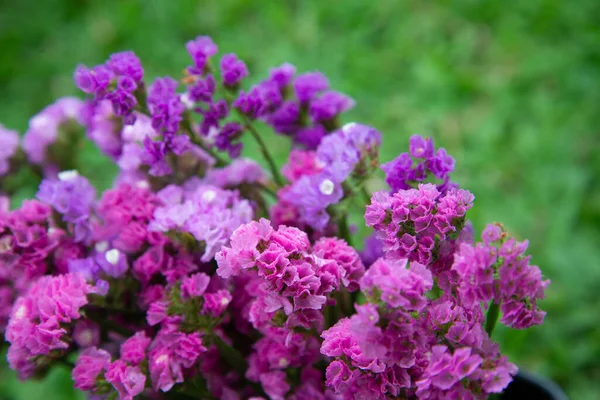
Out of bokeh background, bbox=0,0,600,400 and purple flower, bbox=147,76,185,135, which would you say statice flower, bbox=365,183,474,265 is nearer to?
purple flower, bbox=147,76,185,135

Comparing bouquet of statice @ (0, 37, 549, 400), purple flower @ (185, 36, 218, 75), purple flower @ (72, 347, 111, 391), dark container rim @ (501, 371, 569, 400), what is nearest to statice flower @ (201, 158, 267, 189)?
bouquet of statice @ (0, 37, 549, 400)

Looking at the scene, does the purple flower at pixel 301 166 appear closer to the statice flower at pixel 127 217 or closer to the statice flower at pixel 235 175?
the statice flower at pixel 235 175

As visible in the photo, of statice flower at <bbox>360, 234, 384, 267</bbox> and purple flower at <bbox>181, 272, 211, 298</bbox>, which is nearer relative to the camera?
purple flower at <bbox>181, 272, 211, 298</bbox>

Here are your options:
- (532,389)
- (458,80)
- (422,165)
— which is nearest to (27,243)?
(422,165)

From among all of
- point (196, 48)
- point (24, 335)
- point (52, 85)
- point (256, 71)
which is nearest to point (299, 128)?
point (196, 48)

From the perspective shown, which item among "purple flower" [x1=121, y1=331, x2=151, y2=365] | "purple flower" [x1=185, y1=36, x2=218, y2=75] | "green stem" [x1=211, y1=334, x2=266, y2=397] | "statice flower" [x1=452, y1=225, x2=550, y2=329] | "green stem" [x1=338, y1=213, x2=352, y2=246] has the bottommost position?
"purple flower" [x1=121, y1=331, x2=151, y2=365]

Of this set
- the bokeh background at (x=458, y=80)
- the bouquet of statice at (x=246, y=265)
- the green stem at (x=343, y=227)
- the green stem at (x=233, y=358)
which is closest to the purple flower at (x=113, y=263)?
the bouquet of statice at (x=246, y=265)
